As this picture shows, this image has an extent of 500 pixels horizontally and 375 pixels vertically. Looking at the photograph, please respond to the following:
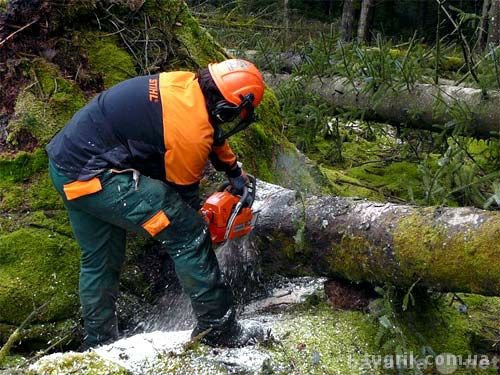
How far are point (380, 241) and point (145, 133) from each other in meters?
1.38

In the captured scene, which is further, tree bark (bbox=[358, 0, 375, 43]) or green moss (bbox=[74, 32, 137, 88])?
tree bark (bbox=[358, 0, 375, 43])

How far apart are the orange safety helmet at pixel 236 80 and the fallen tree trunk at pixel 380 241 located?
82cm

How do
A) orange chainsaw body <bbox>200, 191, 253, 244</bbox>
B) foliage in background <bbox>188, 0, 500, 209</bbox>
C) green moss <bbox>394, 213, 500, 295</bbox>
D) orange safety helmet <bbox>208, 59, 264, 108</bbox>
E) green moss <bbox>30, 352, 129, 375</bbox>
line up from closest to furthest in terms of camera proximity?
1. green moss <bbox>30, 352, 129, 375</bbox>
2. green moss <bbox>394, 213, 500, 295</bbox>
3. orange safety helmet <bbox>208, 59, 264, 108</bbox>
4. orange chainsaw body <bbox>200, 191, 253, 244</bbox>
5. foliage in background <bbox>188, 0, 500, 209</bbox>

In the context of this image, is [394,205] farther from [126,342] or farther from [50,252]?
[50,252]

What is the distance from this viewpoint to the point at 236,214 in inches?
138

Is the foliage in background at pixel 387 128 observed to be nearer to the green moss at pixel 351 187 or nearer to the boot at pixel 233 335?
the green moss at pixel 351 187

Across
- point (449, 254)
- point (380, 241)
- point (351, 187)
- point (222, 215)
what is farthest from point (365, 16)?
point (449, 254)

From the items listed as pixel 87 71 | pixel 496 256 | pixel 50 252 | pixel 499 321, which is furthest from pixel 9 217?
pixel 499 321

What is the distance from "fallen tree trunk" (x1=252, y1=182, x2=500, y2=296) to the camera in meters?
3.09

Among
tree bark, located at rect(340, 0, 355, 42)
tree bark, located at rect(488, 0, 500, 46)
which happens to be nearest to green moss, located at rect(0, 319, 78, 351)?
tree bark, located at rect(488, 0, 500, 46)

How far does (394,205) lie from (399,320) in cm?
66

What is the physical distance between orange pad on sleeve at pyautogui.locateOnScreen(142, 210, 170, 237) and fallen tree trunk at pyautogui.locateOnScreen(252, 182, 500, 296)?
2.74 feet

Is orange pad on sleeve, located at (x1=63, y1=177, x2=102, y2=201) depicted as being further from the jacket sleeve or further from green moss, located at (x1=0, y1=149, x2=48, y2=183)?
green moss, located at (x1=0, y1=149, x2=48, y2=183)

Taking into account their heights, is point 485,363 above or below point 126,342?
below
